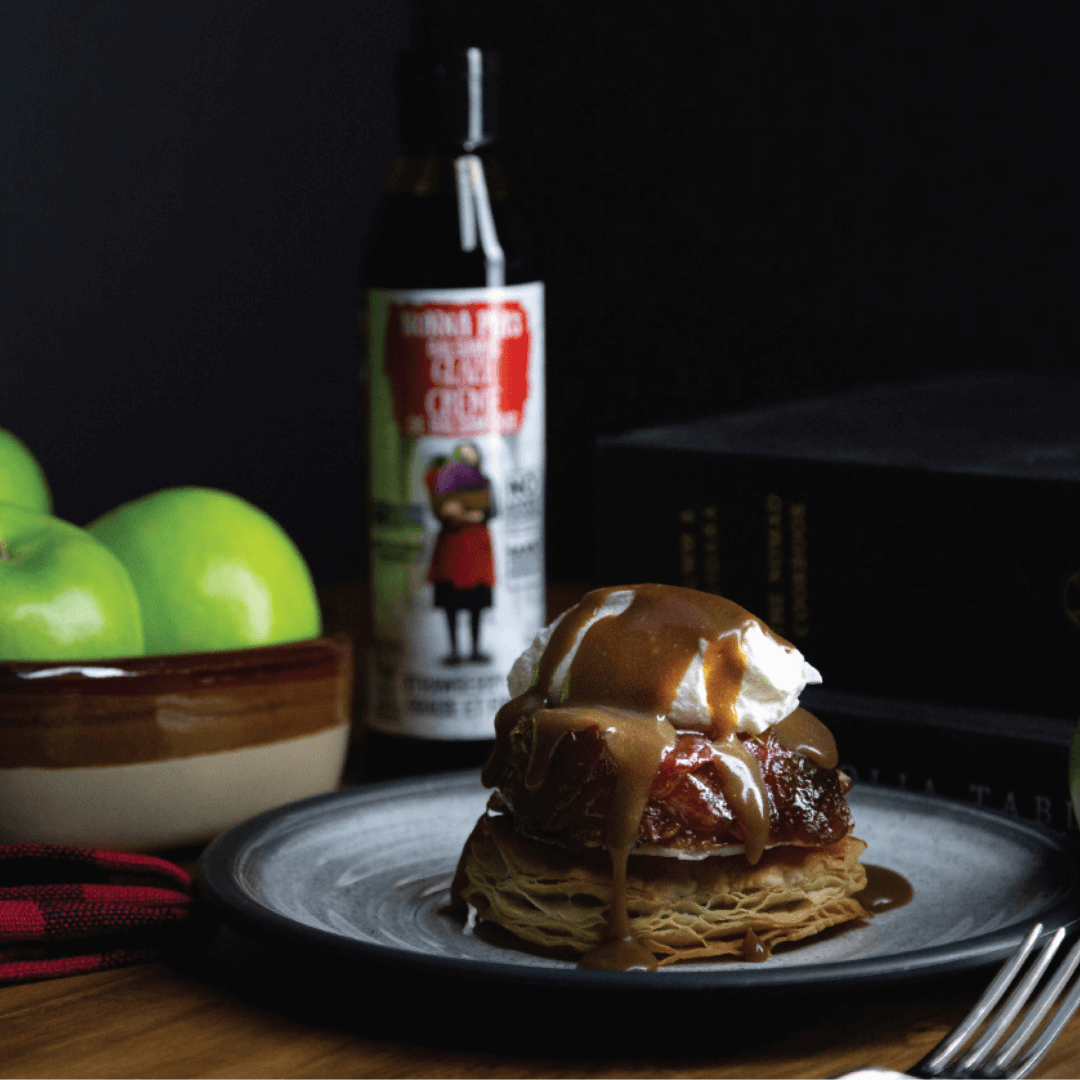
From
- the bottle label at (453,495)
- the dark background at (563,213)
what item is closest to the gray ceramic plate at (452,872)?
the bottle label at (453,495)

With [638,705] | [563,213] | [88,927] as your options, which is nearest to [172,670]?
[88,927]

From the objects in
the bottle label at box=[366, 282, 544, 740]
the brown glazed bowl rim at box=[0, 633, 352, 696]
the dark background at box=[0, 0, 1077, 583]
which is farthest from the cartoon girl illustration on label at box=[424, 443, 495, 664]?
the dark background at box=[0, 0, 1077, 583]

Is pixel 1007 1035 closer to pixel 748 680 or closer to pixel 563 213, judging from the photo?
pixel 748 680

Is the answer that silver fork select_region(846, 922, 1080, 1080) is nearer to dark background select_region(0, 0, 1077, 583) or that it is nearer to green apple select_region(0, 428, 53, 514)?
green apple select_region(0, 428, 53, 514)

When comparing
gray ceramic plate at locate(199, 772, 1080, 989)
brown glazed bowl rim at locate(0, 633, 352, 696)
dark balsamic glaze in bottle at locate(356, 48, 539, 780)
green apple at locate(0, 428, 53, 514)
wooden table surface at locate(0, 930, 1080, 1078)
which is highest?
dark balsamic glaze in bottle at locate(356, 48, 539, 780)

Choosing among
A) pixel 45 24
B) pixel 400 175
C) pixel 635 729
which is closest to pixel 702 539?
pixel 400 175
